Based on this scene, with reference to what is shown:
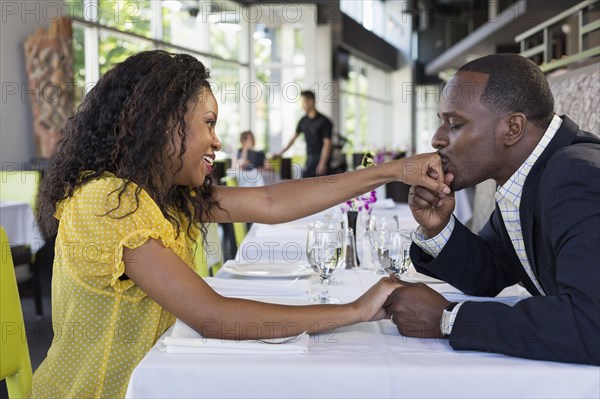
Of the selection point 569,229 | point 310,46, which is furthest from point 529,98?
point 310,46

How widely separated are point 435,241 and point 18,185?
3.88 metres

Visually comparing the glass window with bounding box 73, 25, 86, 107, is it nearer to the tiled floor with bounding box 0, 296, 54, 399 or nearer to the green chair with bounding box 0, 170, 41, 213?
the green chair with bounding box 0, 170, 41, 213

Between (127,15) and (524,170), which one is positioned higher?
(127,15)

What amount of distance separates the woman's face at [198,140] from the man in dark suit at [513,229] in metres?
0.47

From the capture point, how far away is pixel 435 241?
1658mm

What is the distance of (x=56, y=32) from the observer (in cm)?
694

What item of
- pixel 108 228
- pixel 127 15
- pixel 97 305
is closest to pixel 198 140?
pixel 108 228

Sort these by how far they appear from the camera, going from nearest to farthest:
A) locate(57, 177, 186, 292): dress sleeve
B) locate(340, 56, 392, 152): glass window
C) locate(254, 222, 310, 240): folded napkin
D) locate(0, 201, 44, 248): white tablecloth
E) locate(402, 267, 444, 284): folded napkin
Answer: locate(57, 177, 186, 292): dress sleeve, locate(402, 267, 444, 284): folded napkin, locate(254, 222, 310, 240): folded napkin, locate(0, 201, 44, 248): white tablecloth, locate(340, 56, 392, 152): glass window

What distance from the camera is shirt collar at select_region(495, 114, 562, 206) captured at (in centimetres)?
145

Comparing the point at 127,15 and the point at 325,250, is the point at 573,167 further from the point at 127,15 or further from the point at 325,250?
the point at 127,15

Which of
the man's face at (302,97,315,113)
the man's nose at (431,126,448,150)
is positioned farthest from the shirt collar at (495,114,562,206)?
the man's face at (302,97,315,113)

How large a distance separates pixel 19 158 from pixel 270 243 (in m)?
4.90

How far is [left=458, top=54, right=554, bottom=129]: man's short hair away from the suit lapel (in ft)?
0.14

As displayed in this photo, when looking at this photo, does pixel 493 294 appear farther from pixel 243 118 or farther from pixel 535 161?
pixel 243 118
